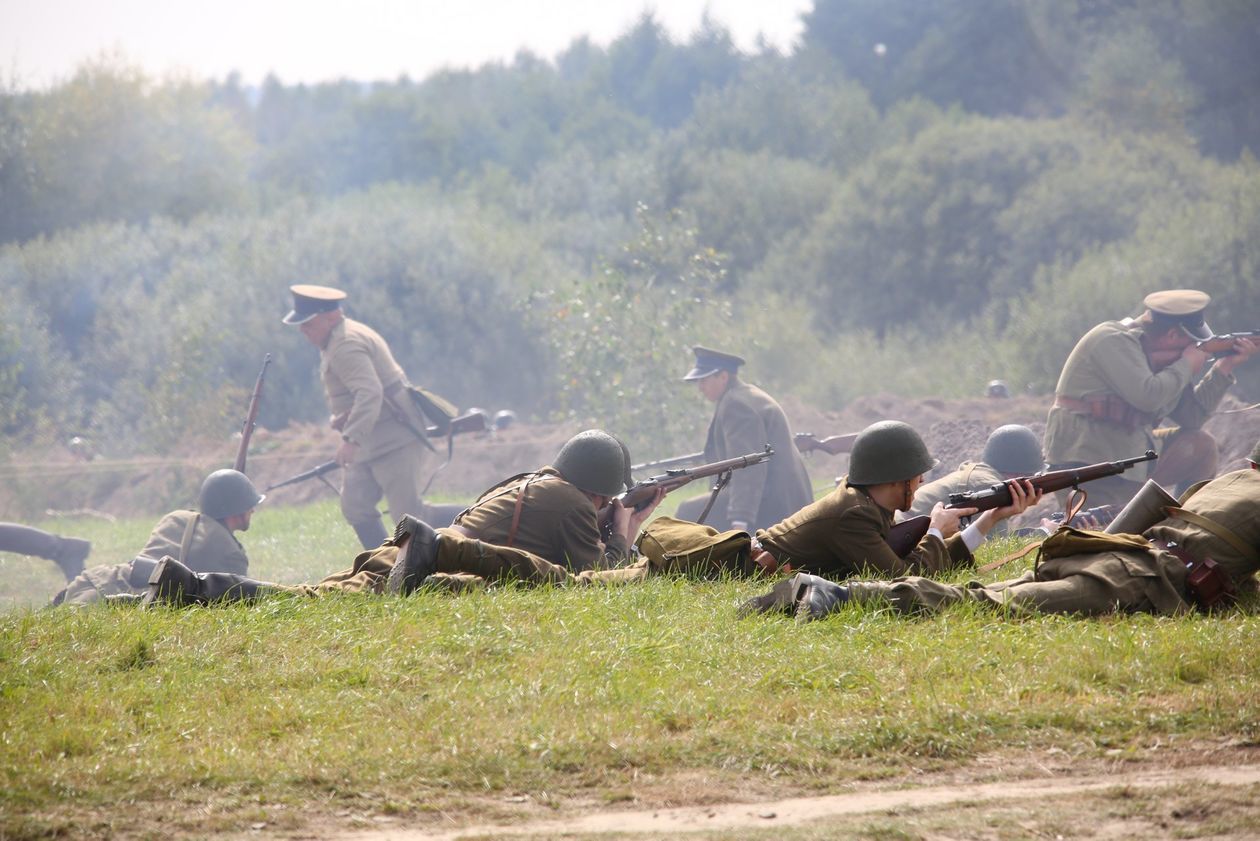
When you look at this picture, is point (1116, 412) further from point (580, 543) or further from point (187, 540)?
point (187, 540)

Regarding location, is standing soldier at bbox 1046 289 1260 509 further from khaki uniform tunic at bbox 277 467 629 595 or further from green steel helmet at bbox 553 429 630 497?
khaki uniform tunic at bbox 277 467 629 595

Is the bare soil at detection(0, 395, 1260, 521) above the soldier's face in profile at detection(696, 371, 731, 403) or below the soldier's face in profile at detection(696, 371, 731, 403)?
below

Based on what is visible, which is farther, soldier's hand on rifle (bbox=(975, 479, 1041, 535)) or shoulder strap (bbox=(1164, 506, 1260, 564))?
soldier's hand on rifle (bbox=(975, 479, 1041, 535))

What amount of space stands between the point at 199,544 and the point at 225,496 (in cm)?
54

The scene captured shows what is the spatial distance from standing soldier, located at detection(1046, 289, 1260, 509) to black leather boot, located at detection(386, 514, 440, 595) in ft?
18.6

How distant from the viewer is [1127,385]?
424 inches

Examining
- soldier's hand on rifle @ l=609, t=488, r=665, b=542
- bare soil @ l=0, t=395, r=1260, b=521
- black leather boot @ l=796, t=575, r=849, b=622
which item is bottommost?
bare soil @ l=0, t=395, r=1260, b=521

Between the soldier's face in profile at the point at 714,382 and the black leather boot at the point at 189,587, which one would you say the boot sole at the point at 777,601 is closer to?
the black leather boot at the point at 189,587

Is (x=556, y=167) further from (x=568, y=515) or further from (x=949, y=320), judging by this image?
(x=568, y=515)

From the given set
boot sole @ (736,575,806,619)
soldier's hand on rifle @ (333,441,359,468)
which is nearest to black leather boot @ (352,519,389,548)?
soldier's hand on rifle @ (333,441,359,468)

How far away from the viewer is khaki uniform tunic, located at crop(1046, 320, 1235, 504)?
35.4 feet

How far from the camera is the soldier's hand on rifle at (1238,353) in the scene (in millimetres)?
11492

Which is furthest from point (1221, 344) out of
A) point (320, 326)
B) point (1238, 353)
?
point (320, 326)

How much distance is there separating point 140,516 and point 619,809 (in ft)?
57.7
